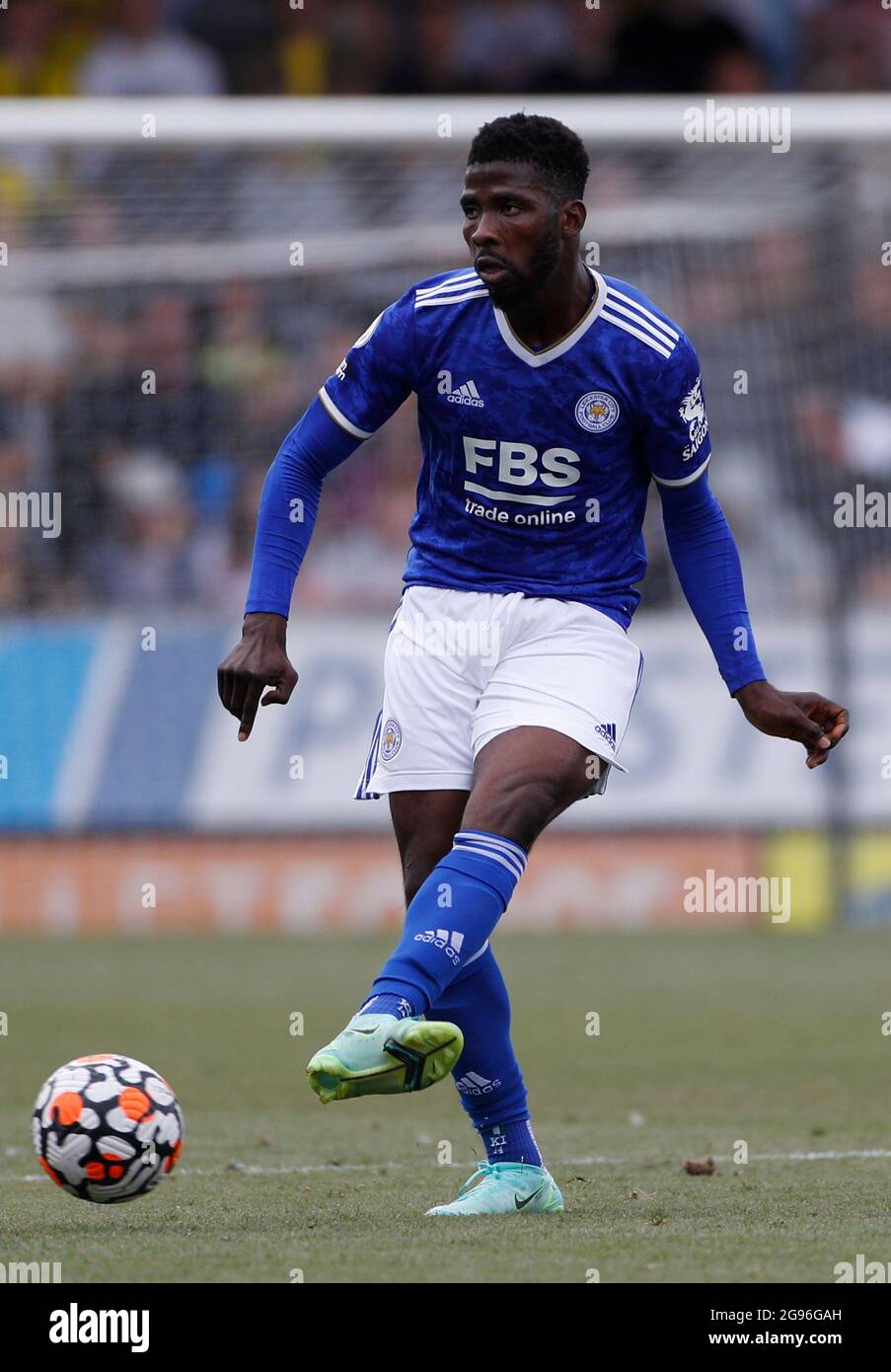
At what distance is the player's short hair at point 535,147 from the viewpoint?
187 inches

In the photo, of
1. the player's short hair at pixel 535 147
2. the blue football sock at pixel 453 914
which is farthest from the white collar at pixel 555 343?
the blue football sock at pixel 453 914

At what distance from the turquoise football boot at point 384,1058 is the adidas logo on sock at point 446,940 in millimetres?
326

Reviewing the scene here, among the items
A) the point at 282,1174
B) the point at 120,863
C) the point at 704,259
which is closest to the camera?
the point at 282,1174

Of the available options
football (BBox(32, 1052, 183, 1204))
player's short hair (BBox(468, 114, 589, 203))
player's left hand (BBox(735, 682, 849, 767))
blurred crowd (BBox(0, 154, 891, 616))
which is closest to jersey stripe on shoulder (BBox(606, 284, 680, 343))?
player's short hair (BBox(468, 114, 589, 203))

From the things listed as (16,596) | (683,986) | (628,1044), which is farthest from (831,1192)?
(16,596)

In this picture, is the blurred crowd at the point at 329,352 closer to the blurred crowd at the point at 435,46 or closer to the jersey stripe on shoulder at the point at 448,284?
the blurred crowd at the point at 435,46

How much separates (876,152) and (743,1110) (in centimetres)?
911

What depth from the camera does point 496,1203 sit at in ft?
16.2

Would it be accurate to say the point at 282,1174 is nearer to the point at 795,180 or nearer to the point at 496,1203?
the point at 496,1203

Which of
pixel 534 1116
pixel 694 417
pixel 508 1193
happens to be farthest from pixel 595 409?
pixel 534 1116

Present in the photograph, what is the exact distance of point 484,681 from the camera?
4.94 meters

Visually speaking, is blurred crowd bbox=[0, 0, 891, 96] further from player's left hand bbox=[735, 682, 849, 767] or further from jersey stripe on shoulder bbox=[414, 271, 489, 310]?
player's left hand bbox=[735, 682, 849, 767]

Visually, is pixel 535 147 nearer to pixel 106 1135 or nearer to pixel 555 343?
pixel 555 343

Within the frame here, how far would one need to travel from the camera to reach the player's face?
4.72 m
